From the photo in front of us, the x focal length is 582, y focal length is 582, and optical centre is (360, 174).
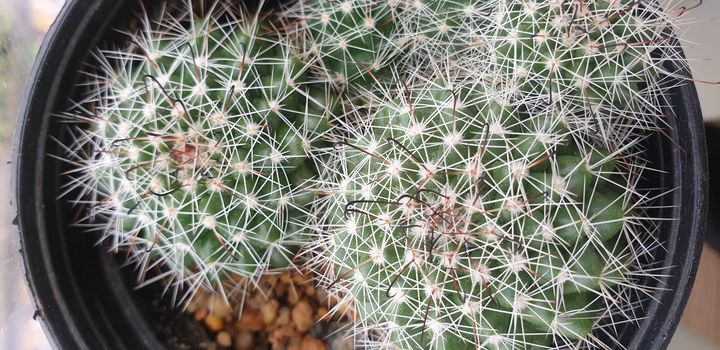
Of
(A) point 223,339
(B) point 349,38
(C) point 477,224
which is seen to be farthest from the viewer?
(A) point 223,339

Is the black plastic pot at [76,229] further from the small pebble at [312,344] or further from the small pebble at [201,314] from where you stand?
the small pebble at [312,344]

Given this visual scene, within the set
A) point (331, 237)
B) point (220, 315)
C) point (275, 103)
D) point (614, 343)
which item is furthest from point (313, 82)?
point (614, 343)

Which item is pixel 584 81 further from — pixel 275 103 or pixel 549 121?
pixel 275 103

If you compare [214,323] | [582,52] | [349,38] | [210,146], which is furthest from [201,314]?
[582,52]

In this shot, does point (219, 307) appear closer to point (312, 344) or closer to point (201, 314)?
point (201, 314)

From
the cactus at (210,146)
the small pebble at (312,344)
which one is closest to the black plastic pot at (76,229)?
the cactus at (210,146)

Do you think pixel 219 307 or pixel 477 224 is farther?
pixel 219 307
